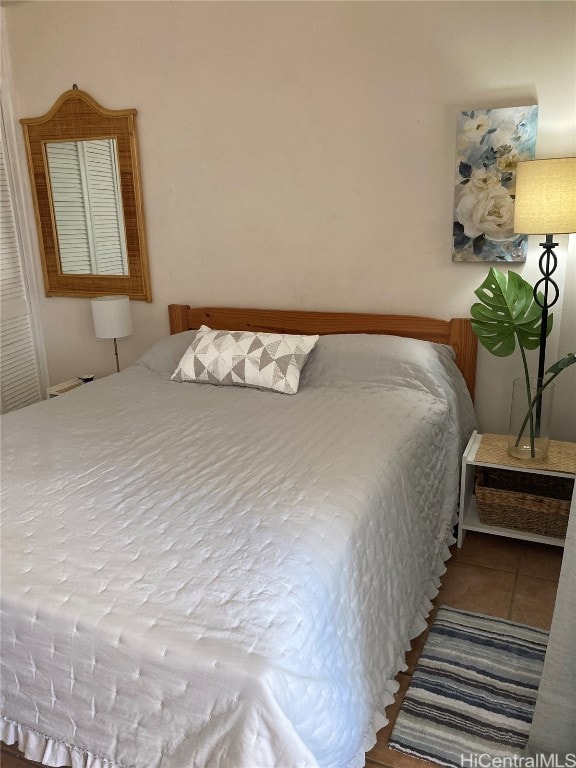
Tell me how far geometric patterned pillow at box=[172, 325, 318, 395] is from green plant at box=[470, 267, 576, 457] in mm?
724

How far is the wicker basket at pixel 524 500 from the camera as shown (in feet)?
7.47

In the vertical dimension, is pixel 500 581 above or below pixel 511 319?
below

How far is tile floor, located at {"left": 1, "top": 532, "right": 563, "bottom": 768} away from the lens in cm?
203

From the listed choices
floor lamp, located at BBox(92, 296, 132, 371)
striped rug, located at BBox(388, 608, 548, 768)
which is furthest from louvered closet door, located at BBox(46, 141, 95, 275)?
striped rug, located at BBox(388, 608, 548, 768)

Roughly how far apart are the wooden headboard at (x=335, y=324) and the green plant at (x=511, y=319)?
27 centimetres

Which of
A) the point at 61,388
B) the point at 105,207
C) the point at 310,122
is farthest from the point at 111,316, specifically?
the point at 310,122

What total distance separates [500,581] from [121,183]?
263 cm

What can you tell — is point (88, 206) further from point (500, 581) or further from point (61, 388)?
point (500, 581)

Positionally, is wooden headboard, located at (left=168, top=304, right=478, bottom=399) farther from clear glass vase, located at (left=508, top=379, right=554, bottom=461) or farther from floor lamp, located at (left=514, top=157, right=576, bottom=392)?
floor lamp, located at (left=514, top=157, right=576, bottom=392)

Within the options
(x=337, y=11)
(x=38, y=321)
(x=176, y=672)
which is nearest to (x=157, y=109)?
(x=337, y=11)

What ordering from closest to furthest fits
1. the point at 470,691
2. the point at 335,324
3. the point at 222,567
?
the point at 222,567
the point at 470,691
the point at 335,324

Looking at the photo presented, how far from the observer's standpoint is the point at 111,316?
3.14 m

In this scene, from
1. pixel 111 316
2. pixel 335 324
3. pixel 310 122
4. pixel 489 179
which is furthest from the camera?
pixel 111 316

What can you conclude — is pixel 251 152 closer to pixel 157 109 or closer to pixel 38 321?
pixel 157 109
